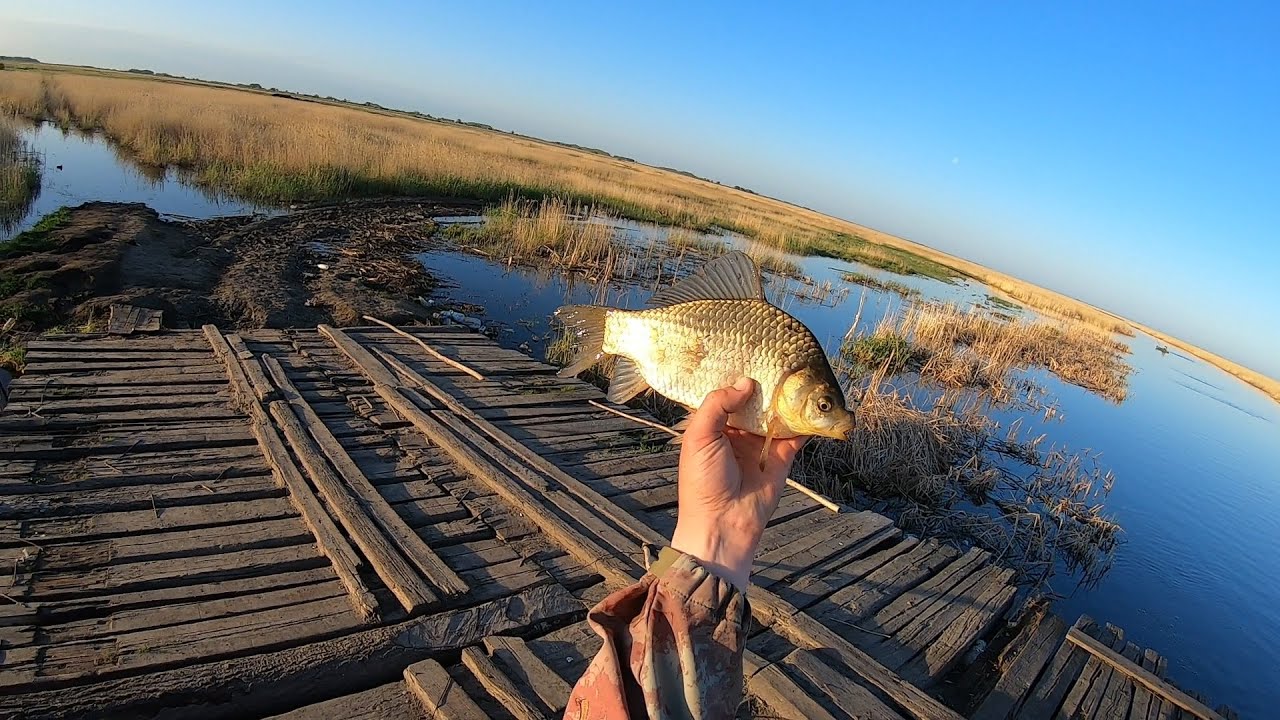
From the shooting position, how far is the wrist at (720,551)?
1846 millimetres

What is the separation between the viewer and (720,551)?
187 centimetres

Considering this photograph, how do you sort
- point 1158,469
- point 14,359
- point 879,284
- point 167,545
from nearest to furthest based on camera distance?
point 167,545, point 14,359, point 1158,469, point 879,284

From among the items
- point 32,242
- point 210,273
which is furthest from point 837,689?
point 32,242

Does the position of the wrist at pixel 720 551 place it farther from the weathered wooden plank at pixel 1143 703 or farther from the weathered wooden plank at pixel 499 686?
the weathered wooden plank at pixel 1143 703

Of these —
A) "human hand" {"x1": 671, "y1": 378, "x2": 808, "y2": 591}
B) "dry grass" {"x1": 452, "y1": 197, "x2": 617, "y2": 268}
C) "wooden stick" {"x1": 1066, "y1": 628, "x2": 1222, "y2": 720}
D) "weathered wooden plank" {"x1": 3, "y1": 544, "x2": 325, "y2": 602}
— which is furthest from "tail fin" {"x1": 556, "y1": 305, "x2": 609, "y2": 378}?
"dry grass" {"x1": 452, "y1": 197, "x2": 617, "y2": 268}

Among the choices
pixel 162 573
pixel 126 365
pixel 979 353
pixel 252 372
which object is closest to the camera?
pixel 162 573

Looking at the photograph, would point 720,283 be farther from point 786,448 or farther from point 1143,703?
point 1143,703

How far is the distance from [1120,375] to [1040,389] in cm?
809

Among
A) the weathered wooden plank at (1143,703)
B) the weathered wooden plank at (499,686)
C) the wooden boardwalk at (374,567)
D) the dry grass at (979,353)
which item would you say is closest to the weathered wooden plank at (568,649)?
the wooden boardwalk at (374,567)

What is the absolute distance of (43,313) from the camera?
27.6ft

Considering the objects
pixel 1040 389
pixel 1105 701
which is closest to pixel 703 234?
pixel 1040 389

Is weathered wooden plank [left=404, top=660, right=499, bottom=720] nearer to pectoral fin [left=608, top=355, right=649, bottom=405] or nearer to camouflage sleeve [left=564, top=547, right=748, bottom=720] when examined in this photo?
camouflage sleeve [left=564, top=547, right=748, bottom=720]

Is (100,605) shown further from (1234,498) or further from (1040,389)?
(1040,389)

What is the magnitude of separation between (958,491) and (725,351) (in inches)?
337
